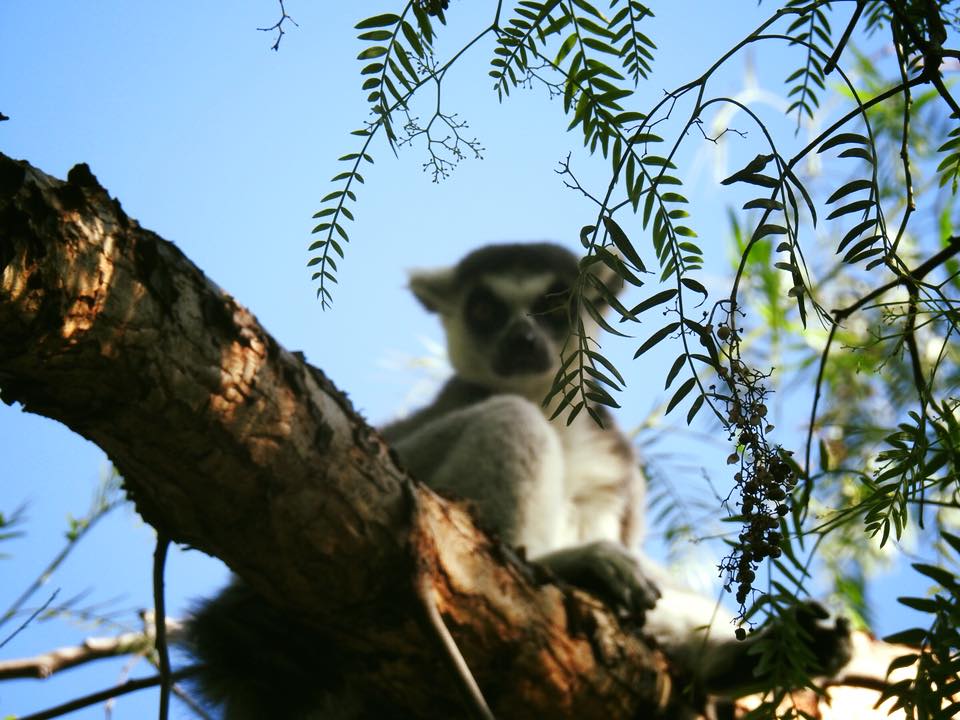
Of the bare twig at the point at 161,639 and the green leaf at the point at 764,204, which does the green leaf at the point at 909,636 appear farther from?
the bare twig at the point at 161,639

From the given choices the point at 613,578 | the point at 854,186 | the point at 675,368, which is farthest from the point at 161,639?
the point at 854,186

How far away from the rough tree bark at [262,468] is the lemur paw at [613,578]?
378mm

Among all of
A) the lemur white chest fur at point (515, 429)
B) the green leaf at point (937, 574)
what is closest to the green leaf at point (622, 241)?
the green leaf at point (937, 574)

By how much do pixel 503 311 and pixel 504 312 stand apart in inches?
0.5

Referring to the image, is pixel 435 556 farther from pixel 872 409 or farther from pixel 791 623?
pixel 872 409

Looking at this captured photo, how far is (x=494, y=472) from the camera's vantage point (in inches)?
187

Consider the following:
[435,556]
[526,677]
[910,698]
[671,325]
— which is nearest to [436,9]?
[671,325]

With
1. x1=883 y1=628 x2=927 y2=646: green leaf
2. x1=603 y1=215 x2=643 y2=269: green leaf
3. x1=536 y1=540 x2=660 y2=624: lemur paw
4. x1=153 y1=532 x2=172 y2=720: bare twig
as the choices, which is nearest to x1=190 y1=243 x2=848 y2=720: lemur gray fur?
x1=536 y1=540 x2=660 y2=624: lemur paw

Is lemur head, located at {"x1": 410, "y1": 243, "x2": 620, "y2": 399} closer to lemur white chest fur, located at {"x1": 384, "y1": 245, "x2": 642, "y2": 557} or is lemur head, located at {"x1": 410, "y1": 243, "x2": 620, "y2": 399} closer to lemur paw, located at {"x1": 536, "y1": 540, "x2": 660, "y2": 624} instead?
lemur white chest fur, located at {"x1": 384, "y1": 245, "x2": 642, "y2": 557}

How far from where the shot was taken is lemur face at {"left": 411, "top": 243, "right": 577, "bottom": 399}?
637 cm

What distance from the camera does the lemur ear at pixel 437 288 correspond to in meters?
7.52

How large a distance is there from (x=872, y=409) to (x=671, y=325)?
4.74 m

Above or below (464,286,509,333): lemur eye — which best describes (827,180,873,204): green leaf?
below

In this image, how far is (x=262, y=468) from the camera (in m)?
2.70
